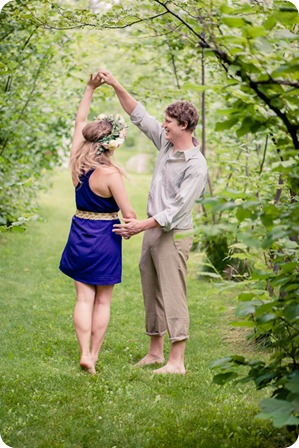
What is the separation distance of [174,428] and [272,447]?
1.69 feet

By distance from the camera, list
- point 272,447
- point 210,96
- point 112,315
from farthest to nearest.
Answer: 1. point 210,96
2. point 112,315
3. point 272,447

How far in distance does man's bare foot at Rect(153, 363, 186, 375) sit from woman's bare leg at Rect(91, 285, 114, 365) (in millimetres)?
Answer: 433

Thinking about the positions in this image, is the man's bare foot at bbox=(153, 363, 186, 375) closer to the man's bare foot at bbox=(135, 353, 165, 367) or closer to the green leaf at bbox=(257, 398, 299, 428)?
the man's bare foot at bbox=(135, 353, 165, 367)

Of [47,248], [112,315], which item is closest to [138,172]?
[47,248]

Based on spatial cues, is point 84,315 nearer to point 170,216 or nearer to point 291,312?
point 170,216

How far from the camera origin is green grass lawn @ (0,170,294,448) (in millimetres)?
3562

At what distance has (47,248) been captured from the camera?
9883 mm

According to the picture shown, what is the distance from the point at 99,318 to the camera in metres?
4.74

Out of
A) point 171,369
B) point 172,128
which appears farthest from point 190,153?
point 171,369

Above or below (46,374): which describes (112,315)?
below

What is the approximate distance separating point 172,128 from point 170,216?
Answer: 2.01 ft

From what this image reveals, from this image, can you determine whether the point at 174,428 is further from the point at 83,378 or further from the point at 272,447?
the point at 83,378

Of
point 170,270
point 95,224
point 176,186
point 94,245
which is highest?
point 176,186

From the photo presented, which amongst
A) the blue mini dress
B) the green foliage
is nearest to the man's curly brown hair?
the green foliage
